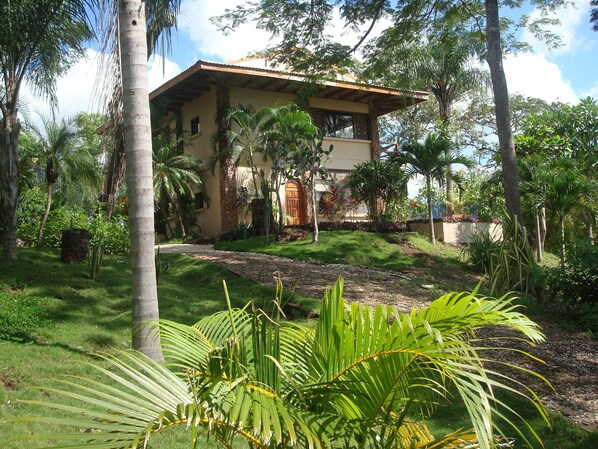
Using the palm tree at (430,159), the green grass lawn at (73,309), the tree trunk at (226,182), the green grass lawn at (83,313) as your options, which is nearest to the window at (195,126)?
the tree trunk at (226,182)

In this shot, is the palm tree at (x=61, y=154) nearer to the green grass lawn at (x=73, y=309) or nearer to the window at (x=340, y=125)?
the green grass lawn at (x=73, y=309)

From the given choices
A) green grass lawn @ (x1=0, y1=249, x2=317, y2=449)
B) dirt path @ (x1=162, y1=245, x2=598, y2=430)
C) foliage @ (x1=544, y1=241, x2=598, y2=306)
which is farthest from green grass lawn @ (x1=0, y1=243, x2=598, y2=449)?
foliage @ (x1=544, y1=241, x2=598, y2=306)

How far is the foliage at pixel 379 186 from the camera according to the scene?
1997 cm

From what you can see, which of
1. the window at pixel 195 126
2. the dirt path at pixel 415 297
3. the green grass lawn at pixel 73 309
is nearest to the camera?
the green grass lawn at pixel 73 309

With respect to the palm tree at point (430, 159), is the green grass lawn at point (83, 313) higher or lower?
lower

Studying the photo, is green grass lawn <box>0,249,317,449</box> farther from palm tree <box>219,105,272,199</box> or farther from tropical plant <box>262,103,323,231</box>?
palm tree <box>219,105,272,199</box>

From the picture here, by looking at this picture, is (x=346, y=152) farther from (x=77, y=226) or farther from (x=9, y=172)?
(x=9, y=172)

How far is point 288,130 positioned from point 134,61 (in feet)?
38.2

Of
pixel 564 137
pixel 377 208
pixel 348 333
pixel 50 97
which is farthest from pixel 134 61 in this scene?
pixel 377 208

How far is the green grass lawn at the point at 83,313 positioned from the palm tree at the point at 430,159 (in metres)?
3.90

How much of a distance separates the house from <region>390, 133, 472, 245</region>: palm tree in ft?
8.25

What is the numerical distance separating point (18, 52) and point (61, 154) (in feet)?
17.4

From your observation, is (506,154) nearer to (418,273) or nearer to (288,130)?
(418,273)

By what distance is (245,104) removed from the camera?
22.2m
